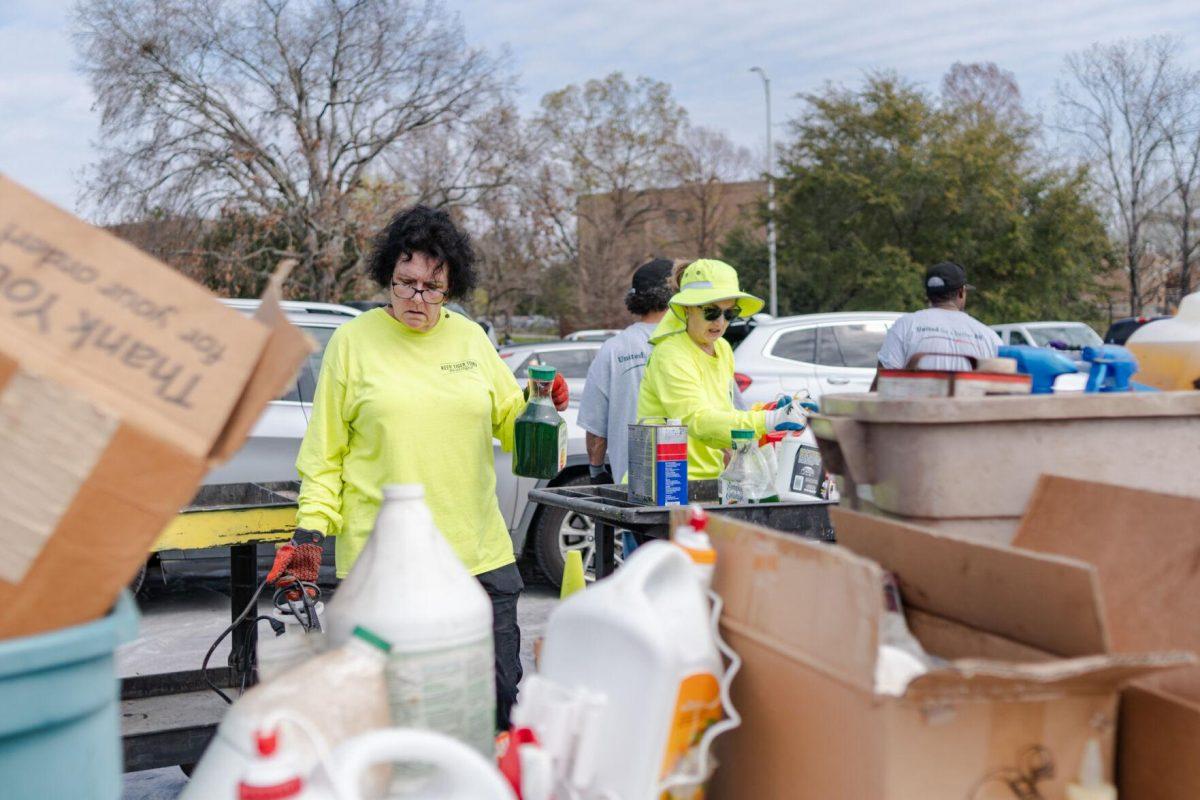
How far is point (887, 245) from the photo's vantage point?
1106 inches

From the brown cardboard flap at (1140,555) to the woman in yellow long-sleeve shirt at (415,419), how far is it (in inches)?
65.1

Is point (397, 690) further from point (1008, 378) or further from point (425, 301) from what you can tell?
point (425, 301)

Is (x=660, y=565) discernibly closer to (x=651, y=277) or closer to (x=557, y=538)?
(x=651, y=277)

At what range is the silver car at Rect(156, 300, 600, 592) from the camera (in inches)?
245

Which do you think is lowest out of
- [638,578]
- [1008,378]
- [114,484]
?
[638,578]

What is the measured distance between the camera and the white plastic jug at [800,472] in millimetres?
3277

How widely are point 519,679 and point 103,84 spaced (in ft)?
82.1

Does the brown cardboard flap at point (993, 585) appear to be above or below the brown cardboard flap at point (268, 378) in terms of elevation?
below

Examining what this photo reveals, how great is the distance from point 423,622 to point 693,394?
7.93ft

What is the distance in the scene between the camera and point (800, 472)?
10.9 feet

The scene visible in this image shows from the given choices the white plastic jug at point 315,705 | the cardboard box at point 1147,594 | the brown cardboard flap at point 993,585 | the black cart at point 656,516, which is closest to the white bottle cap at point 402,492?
the white plastic jug at point 315,705

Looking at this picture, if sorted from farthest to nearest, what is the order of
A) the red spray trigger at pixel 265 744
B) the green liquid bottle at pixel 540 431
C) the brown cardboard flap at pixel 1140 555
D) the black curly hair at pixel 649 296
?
the black curly hair at pixel 649 296 → the green liquid bottle at pixel 540 431 → the brown cardboard flap at pixel 1140 555 → the red spray trigger at pixel 265 744

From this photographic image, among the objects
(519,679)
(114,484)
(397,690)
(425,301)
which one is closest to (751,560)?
(397,690)

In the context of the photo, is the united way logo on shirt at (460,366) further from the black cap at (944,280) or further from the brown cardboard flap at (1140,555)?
the black cap at (944,280)
